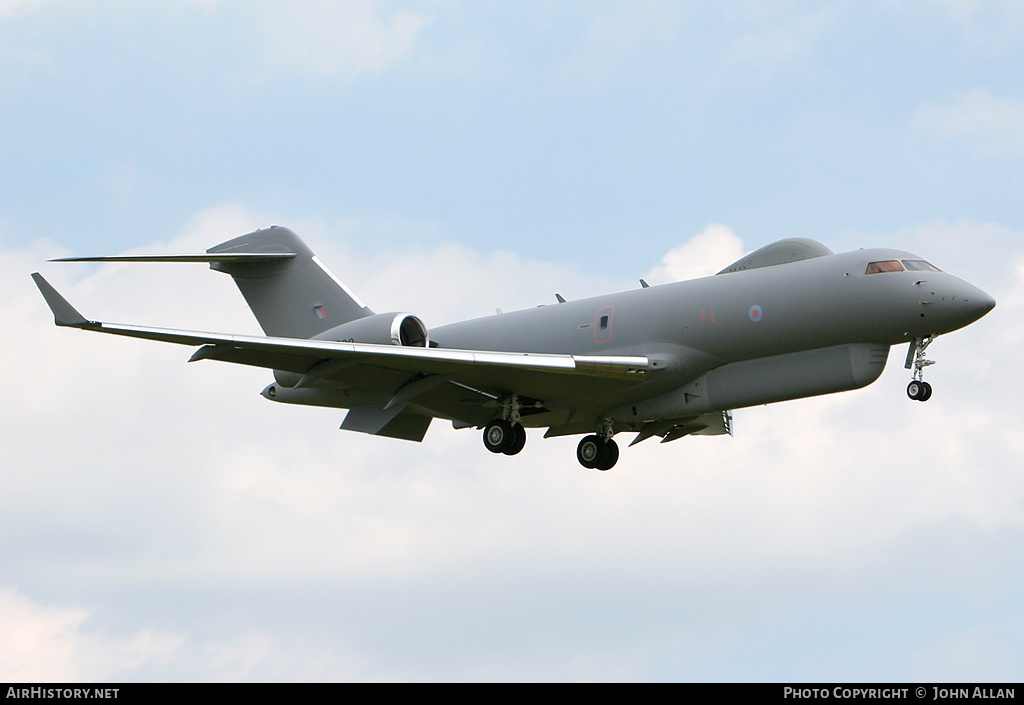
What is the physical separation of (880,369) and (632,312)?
464cm

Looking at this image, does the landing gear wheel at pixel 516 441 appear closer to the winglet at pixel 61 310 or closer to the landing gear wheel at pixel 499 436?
the landing gear wheel at pixel 499 436

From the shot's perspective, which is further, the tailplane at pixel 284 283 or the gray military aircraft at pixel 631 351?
the tailplane at pixel 284 283

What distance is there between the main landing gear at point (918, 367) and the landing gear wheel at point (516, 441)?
7.28 metres

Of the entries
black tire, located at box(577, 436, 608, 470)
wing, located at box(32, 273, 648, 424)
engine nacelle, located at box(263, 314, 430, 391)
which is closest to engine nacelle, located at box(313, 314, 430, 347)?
engine nacelle, located at box(263, 314, 430, 391)

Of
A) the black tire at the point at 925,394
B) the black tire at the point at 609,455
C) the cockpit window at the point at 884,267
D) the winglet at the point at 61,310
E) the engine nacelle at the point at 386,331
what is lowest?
the black tire at the point at 925,394

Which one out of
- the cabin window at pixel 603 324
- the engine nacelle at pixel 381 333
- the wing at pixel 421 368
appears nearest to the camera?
the wing at pixel 421 368

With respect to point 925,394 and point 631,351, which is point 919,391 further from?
point 631,351

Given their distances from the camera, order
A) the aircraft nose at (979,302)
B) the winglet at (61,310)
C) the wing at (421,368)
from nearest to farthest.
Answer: the winglet at (61,310)
the aircraft nose at (979,302)
the wing at (421,368)

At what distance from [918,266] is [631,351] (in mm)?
5270

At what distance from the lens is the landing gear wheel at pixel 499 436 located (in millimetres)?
23812

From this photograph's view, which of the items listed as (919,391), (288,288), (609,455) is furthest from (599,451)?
(288,288)

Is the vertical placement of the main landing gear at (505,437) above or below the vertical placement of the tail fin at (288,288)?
below

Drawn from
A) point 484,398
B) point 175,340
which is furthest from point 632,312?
point 175,340

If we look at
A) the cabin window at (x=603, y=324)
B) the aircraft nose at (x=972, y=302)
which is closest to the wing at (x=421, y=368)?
the cabin window at (x=603, y=324)
